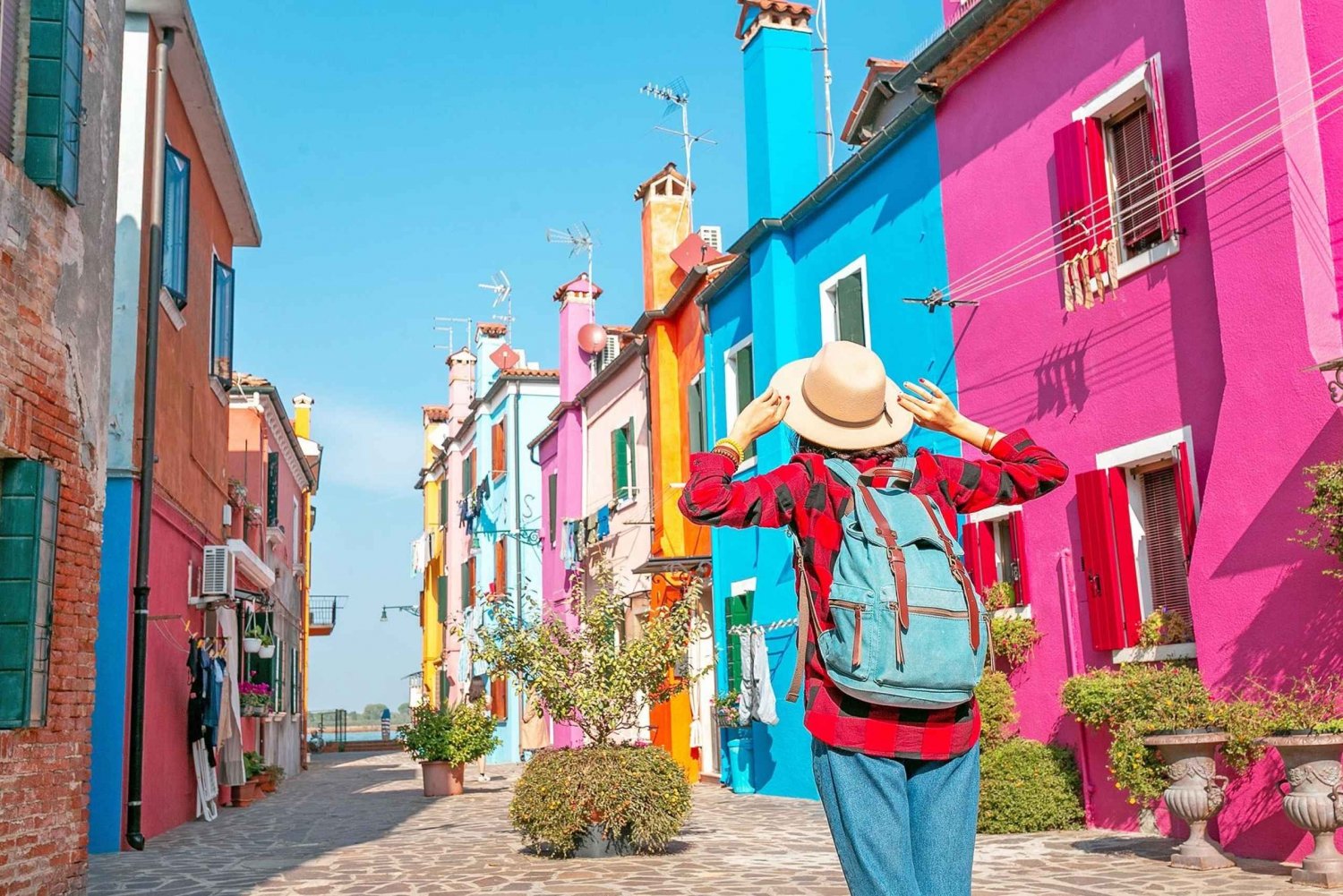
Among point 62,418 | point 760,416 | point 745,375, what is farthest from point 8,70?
point 745,375

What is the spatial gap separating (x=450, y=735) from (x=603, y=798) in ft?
30.1

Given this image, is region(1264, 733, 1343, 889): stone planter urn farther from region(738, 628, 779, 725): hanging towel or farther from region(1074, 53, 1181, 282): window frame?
region(738, 628, 779, 725): hanging towel

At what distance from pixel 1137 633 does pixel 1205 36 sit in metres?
4.38

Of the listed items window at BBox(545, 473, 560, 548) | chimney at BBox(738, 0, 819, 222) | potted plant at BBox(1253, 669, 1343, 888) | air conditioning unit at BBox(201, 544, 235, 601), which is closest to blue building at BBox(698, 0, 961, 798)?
chimney at BBox(738, 0, 819, 222)

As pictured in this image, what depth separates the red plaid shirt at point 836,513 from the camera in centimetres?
301

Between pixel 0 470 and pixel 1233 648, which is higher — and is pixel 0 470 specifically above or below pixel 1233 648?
above

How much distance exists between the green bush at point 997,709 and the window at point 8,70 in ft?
26.6

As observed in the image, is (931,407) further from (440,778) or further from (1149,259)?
(440,778)

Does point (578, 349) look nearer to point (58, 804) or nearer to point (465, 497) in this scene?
point (465, 497)

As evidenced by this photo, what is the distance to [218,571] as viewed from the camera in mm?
16078

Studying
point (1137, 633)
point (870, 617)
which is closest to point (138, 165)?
point (1137, 633)

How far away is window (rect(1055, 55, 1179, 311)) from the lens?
9938 millimetres

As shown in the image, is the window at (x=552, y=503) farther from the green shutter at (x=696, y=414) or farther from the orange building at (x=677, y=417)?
the green shutter at (x=696, y=414)

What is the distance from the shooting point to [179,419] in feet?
47.1
